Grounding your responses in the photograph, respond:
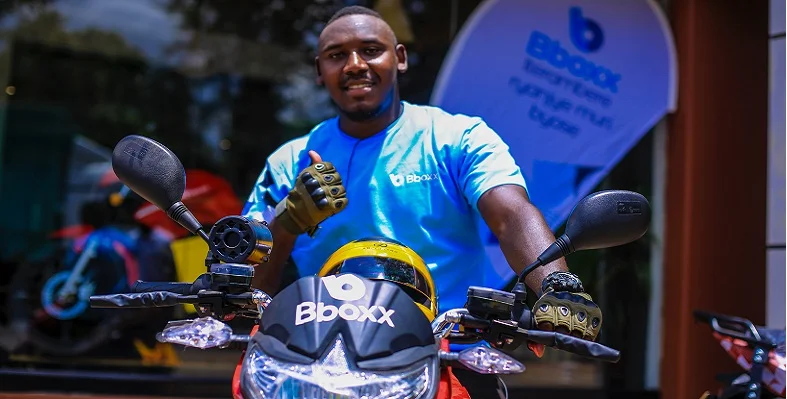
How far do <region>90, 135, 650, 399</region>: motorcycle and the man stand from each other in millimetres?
431

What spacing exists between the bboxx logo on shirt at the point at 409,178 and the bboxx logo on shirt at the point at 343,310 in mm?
986

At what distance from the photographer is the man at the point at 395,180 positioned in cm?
232

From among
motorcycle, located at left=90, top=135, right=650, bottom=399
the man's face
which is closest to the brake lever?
motorcycle, located at left=90, top=135, right=650, bottom=399

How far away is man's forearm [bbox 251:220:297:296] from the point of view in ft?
8.17

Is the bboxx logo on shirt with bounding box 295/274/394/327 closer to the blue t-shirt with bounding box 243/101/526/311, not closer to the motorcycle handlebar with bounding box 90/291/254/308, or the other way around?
the motorcycle handlebar with bounding box 90/291/254/308

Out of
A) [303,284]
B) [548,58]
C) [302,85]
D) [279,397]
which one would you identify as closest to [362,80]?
[303,284]

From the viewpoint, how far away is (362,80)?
256 cm

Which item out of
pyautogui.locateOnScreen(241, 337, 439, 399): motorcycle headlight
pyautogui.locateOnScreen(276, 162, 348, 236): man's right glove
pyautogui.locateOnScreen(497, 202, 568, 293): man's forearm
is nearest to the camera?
pyautogui.locateOnScreen(241, 337, 439, 399): motorcycle headlight

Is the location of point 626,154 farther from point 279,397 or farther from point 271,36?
point 279,397

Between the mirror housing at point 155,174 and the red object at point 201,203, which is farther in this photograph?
the red object at point 201,203

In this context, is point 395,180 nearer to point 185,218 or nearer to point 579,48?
point 185,218

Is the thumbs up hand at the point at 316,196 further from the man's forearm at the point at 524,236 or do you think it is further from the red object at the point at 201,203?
the red object at the point at 201,203

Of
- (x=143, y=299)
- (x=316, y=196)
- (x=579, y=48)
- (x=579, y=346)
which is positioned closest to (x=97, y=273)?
(x=579, y=48)

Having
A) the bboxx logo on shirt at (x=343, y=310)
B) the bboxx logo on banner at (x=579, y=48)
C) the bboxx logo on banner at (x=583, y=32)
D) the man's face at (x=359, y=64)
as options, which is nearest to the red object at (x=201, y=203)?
the bboxx logo on banner at (x=579, y=48)
